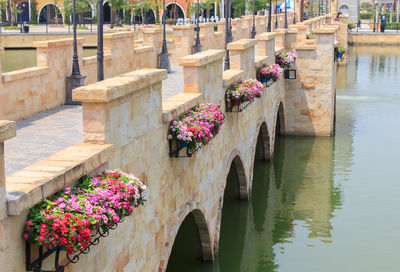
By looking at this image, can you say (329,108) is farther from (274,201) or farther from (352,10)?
(352,10)

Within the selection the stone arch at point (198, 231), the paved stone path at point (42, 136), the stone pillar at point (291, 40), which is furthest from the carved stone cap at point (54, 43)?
the stone pillar at point (291, 40)

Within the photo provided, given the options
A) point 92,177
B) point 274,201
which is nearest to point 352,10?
point 274,201

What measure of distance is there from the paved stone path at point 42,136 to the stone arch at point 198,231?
2.16 m

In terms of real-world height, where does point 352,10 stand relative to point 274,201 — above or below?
above

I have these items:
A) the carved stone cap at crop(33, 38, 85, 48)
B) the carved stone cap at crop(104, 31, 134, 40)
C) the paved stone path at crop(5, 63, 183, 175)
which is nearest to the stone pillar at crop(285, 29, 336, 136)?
the carved stone cap at crop(104, 31, 134, 40)

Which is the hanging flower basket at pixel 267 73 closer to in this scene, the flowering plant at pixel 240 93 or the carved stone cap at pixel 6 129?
the flowering plant at pixel 240 93

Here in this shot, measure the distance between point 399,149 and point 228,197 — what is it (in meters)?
9.65

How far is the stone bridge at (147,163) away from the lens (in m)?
6.73

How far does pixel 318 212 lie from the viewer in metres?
20.2

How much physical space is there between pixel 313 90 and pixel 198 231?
50.5 feet

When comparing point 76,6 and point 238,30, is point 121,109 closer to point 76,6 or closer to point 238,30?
point 238,30

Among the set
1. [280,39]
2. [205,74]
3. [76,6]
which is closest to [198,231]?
[205,74]

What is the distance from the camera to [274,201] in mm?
21078

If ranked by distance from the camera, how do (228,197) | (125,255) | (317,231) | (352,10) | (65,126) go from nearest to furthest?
(125,255) → (65,126) → (317,231) → (228,197) → (352,10)
